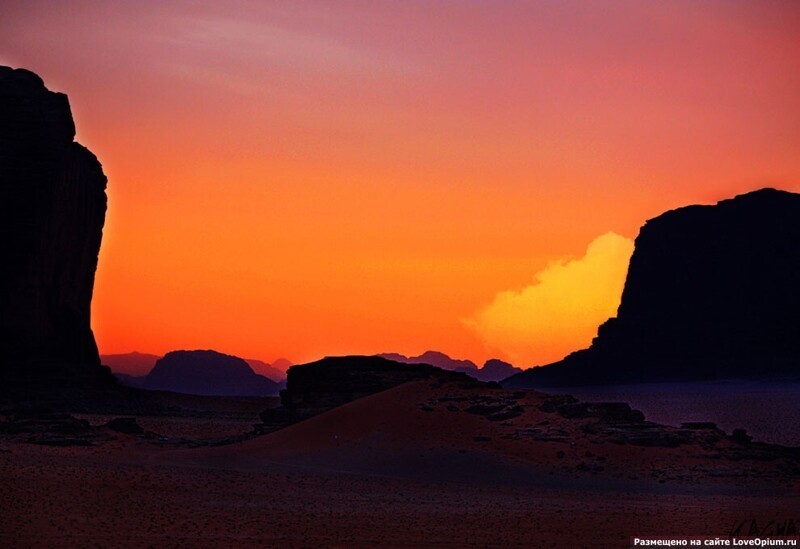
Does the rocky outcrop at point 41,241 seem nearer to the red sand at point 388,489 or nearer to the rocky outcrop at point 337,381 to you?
the rocky outcrop at point 337,381

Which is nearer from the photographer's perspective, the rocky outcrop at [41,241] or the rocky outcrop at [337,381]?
the rocky outcrop at [337,381]

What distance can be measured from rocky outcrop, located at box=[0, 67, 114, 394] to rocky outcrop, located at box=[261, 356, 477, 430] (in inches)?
1634

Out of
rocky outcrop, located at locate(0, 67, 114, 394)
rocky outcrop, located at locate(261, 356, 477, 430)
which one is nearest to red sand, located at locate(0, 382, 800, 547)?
rocky outcrop, located at locate(261, 356, 477, 430)

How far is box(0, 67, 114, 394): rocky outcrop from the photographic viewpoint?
9931 cm

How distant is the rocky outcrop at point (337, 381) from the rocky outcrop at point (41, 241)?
41.5m

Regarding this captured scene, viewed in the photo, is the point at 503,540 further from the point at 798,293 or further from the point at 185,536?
the point at 798,293

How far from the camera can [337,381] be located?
2349 inches

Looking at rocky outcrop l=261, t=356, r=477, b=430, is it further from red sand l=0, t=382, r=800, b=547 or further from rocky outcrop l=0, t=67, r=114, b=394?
rocky outcrop l=0, t=67, r=114, b=394

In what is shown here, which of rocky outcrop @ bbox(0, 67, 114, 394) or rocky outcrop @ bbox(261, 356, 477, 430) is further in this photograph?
rocky outcrop @ bbox(0, 67, 114, 394)

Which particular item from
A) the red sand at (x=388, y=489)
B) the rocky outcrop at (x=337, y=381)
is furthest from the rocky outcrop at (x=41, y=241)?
the red sand at (x=388, y=489)

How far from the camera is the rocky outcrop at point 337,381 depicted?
193 feet

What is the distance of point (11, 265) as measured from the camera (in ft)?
333

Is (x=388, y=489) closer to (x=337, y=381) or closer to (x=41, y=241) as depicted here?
(x=337, y=381)

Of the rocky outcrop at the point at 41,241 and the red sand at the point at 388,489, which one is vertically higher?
the rocky outcrop at the point at 41,241
